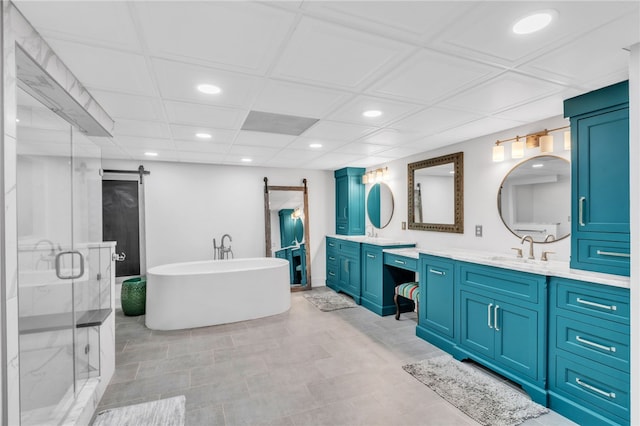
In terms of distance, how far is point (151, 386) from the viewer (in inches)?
104

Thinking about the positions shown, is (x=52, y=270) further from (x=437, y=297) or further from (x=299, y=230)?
(x=299, y=230)

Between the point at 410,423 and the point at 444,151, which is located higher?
the point at 444,151

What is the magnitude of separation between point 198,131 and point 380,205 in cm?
330

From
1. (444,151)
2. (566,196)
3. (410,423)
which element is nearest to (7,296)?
(410,423)

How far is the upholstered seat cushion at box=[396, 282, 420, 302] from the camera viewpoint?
3917mm

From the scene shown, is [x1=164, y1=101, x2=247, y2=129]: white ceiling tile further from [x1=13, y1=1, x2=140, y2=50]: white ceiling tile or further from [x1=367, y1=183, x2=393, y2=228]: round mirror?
[x1=367, y1=183, x2=393, y2=228]: round mirror

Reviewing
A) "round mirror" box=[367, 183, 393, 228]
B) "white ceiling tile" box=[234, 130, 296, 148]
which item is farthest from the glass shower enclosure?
"round mirror" box=[367, 183, 393, 228]

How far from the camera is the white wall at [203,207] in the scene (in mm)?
5129

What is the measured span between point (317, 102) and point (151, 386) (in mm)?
2705

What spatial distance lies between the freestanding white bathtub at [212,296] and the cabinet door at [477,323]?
2492 millimetres

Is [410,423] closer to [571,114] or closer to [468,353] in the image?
[468,353]

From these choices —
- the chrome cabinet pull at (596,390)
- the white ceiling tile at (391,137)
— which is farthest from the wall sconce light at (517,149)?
the chrome cabinet pull at (596,390)

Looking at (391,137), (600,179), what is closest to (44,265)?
(391,137)

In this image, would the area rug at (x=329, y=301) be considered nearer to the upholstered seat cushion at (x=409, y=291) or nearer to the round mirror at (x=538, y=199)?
the upholstered seat cushion at (x=409, y=291)
